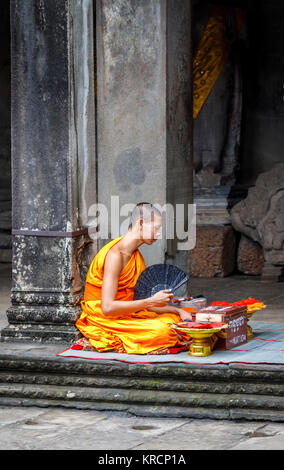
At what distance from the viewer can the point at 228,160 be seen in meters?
10.9

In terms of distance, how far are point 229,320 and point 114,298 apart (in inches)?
28.0

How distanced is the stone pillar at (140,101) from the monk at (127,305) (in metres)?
0.67

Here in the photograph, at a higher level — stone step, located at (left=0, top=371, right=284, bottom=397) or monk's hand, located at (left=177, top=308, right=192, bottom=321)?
monk's hand, located at (left=177, top=308, right=192, bottom=321)

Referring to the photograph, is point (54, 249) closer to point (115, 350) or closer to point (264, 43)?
point (115, 350)

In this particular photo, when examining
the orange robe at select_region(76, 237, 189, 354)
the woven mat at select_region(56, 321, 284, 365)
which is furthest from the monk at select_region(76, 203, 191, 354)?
the woven mat at select_region(56, 321, 284, 365)

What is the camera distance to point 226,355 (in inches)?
236

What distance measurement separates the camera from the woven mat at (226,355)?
5.85 m

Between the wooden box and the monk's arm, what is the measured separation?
257mm

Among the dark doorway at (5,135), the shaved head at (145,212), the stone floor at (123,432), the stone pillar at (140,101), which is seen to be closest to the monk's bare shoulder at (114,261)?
the shaved head at (145,212)

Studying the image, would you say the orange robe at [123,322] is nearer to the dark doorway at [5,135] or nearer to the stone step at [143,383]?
the stone step at [143,383]

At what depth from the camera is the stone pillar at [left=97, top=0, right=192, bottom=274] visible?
6.83 metres

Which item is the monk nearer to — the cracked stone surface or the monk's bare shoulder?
the monk's bare shoulder

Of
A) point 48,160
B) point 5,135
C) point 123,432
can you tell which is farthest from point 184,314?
point 5,135

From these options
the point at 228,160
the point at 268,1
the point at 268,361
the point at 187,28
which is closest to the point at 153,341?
the point at 268,361
